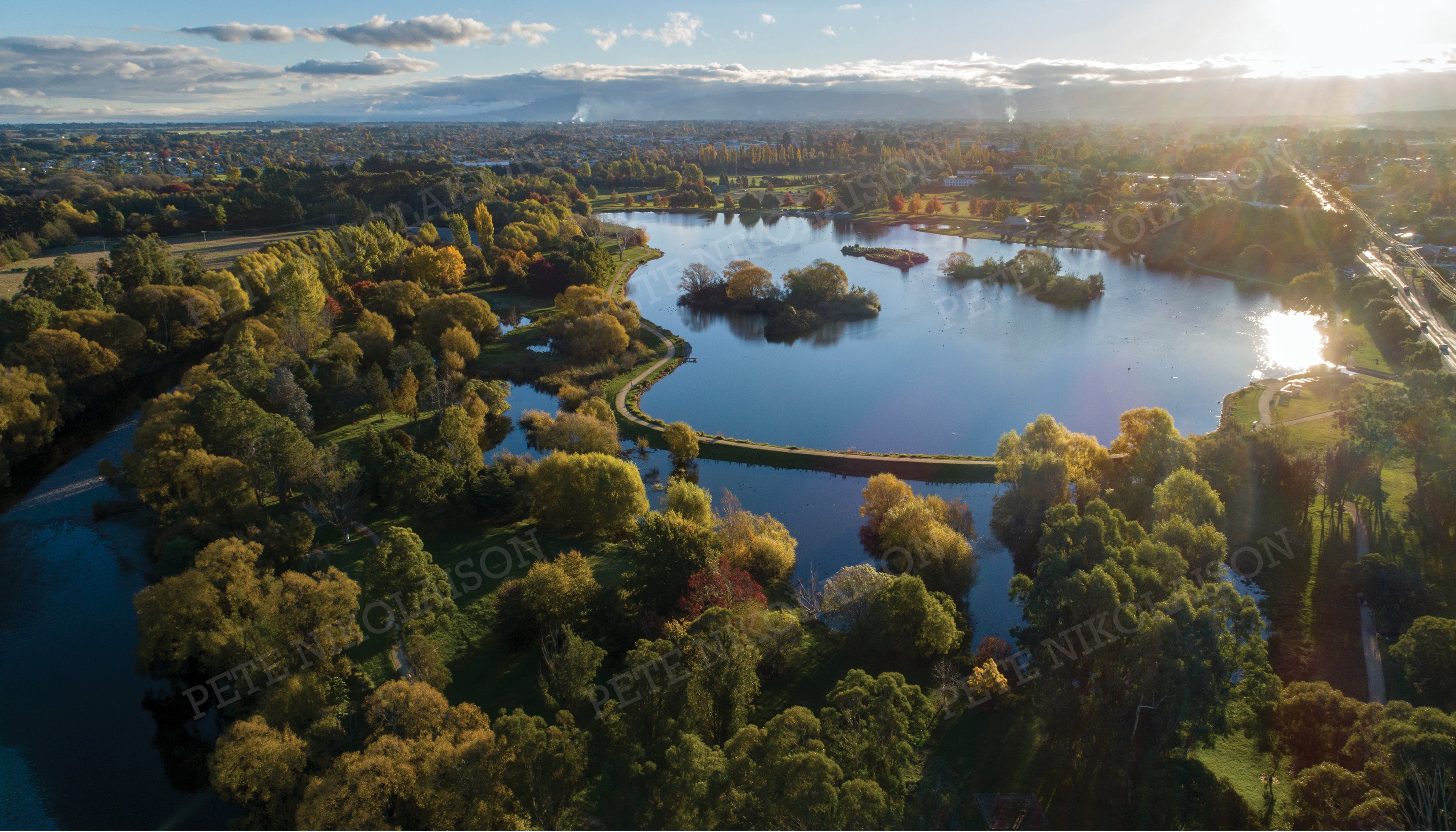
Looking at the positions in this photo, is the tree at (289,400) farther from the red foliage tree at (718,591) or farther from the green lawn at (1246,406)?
the green lawn at (1246,406)

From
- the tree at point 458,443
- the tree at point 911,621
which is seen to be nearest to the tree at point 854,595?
the tree at point 911,621

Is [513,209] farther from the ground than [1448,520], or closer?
farther from the ground

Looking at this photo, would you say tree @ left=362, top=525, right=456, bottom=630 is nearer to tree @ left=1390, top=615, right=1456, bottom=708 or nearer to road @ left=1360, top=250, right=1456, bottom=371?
tree @ left=1390, top=615, right=1456, bottom=708

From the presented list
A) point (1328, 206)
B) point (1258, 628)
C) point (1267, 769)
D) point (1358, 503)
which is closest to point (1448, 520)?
point (1358, 503)

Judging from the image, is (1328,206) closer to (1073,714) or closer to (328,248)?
(1073,714)

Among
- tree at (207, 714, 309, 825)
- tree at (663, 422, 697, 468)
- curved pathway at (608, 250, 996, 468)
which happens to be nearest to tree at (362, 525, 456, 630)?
tree at (207, 714, 309, 825)

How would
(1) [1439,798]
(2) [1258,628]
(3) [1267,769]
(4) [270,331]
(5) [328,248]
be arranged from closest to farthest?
(1) [1439,798]
(3) [1267,769]
(2) [1258,628]
(4) [270,331]
(5) [328,248]

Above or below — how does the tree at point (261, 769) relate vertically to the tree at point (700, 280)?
below
